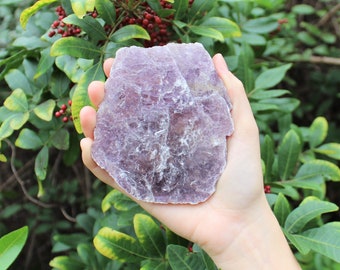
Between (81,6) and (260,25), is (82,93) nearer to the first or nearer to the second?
(81,6)

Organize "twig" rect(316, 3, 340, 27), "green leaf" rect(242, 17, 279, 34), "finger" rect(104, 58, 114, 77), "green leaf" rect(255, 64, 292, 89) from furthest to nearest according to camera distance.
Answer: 1. "twig" rect(316, 3, 340, 27)
2. "green leaf" rect(242, 17, 279, 34)
3. "green leaf" rect(255, 64, 292, 89)
4. "finger" rect(104, 58, 114, 77)

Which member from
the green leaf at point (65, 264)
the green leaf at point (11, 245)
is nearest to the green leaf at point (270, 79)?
the green leaf at point (65, 264)

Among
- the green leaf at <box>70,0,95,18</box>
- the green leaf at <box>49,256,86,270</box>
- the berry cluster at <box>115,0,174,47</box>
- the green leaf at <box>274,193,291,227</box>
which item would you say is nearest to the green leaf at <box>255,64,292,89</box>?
the berry cluster at <box>115,0,174,47</box>

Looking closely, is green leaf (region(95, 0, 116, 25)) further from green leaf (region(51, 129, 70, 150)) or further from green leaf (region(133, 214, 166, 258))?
green leaf (region(133, 214, 166, 258))

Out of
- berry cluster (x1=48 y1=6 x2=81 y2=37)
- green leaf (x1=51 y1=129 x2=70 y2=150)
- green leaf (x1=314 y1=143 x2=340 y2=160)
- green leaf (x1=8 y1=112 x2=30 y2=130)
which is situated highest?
berry cluster (x1=48 y1=6 x2=81 y2=37)

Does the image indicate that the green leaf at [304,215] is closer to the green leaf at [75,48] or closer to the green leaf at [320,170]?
the green leaf at [320,170]

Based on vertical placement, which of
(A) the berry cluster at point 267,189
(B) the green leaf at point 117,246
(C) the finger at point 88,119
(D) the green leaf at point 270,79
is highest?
(C) the finger at point 88,119
